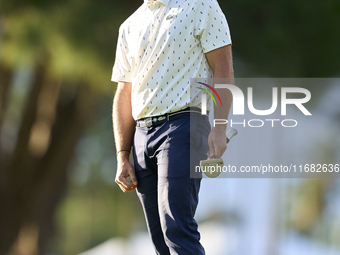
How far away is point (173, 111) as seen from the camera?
6.31 feet

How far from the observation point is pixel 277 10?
5.67 m

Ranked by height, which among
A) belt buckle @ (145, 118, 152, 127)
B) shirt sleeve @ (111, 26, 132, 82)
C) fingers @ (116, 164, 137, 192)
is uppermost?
shirt sleeve @ (111, 26, 132, 82)

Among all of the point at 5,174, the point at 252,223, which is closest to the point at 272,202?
the point at 252,223

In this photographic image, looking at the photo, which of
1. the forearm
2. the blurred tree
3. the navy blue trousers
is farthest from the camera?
the blurred tree

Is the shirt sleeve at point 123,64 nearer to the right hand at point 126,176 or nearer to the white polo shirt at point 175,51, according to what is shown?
the white polo shirt at point 175,51

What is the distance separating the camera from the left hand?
1842mm

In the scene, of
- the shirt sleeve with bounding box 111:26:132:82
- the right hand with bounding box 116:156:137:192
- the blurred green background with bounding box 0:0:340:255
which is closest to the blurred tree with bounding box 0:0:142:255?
the blurred green background with bounding box 0:0:340:255

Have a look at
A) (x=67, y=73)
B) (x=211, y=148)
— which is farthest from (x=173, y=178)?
(x=67, y=73)

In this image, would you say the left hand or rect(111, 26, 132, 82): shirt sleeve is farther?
rect(111, 26, 132, 82): shirt sleeve

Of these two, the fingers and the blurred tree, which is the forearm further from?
the blurred tree

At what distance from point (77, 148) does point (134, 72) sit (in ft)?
16.1

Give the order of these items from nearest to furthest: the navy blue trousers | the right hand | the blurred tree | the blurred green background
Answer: the navy blue trousers, the right hand, the blurred green background, the blurred tree

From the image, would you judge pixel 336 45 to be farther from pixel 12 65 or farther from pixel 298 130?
pixel 12 65

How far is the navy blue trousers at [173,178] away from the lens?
1.82 metres
